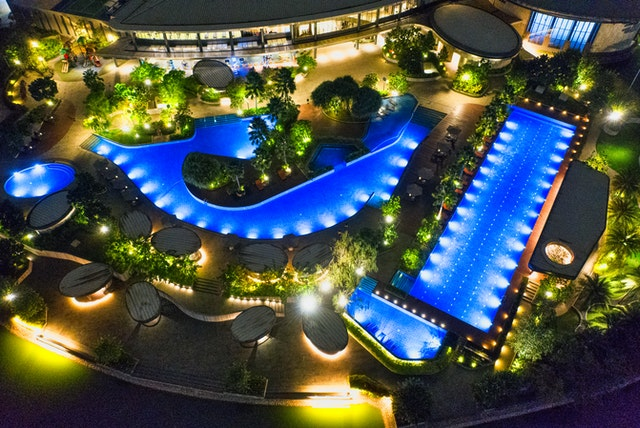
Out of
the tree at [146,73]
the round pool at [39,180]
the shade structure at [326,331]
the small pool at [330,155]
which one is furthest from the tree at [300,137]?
the round pool at [39,180]

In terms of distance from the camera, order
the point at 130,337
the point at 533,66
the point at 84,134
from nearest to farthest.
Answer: the point at 130,337 < the point at 84,134 < the point at 533,66

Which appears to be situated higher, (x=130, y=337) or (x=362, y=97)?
(x=362, y=97)

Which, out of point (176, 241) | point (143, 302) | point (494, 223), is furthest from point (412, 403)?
point (176, 241)

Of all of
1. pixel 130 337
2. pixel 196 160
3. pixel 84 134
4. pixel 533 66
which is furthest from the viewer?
pixel 533 66

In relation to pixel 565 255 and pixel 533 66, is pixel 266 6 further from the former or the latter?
pixel 565 255

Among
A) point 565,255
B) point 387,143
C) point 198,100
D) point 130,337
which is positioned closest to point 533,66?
point 387,143

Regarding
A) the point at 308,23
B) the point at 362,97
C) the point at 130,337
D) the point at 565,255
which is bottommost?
the point at 130,337
